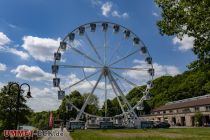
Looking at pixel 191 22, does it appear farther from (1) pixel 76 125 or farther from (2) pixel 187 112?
(2) pixel 187 112

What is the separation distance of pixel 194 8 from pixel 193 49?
9.07ft

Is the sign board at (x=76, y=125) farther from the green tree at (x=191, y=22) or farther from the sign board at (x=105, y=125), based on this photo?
the green tree at (x=191, y=22)

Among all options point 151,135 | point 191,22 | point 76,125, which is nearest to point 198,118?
point 76,125

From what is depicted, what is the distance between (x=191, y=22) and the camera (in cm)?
2020

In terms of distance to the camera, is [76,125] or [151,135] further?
[76,125]

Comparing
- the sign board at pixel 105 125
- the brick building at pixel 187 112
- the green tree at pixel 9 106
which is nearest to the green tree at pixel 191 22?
the green tree at pixel 9 106

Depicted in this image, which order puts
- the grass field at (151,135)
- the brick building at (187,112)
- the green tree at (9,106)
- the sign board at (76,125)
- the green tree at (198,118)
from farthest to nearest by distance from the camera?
the brick building at (187,112), the green tree at (198,118), the sign board at (76,125), the green tree at (9,106), the grass field at (151,135)

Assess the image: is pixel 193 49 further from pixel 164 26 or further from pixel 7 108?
pixel 7 108

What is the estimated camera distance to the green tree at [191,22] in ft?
64.0

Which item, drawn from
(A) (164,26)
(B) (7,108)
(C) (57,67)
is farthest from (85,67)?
(A) (164,26)

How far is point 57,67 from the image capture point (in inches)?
2388

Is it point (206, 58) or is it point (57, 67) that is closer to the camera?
point (206, 58)

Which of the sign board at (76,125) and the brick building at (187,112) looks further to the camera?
the brick building at (187,112)

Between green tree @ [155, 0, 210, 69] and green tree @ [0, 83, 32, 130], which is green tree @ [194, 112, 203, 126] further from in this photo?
green tree @ [155, 0, 210, 69]
